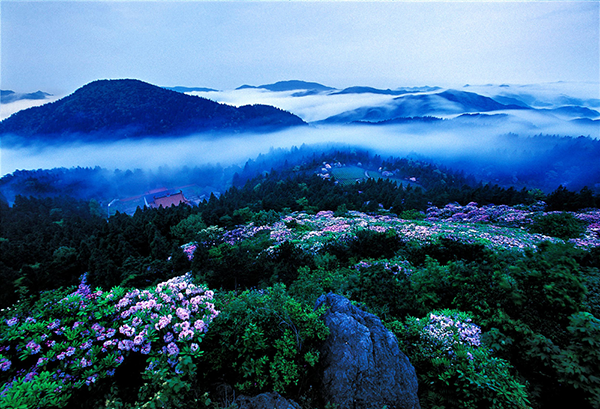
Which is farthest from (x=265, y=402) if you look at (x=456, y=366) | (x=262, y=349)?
(x=456, y=366)

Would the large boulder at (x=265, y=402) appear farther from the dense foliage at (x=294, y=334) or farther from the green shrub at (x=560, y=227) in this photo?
the green shrub at (x=560, y=227)

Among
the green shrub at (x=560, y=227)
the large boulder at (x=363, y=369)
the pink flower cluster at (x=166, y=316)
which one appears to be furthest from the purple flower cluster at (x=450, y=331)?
the green shrub at (x=560, y=227)

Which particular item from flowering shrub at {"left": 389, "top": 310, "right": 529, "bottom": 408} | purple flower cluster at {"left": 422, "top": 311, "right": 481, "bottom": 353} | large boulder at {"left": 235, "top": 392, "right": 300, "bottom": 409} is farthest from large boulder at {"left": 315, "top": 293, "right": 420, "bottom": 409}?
purple flower cluster at {"left": 422, "top": 311, "right": 481, "bottom": 353}

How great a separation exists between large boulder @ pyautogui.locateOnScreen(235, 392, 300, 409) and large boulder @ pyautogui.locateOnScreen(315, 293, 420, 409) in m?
0.84

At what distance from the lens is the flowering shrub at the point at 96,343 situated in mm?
3570

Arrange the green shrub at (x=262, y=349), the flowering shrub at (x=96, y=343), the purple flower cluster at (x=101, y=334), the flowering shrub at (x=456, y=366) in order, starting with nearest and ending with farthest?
the flowering shrub at (x=96, y=343) < the purple flower cluster at (x=101, y=334) < the green shrub at (x=262, y=349) < the flowering shrub at (x=456, y=366)

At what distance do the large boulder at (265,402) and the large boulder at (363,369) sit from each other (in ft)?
2.77

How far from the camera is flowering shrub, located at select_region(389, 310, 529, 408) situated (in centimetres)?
463

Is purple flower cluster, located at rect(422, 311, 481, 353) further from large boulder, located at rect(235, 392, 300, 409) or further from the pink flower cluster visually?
the pink flower cluster

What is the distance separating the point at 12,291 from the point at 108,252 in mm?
5664

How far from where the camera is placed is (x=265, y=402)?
418cm

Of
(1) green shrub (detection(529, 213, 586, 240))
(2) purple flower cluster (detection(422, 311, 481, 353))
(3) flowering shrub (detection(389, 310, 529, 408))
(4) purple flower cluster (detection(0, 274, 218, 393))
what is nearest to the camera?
(4) purple flower cluster (detection(0, 274, 218, 393))

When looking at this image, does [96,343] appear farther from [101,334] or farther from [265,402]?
[265,402]

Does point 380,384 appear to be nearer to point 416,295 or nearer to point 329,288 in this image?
point 416,295
